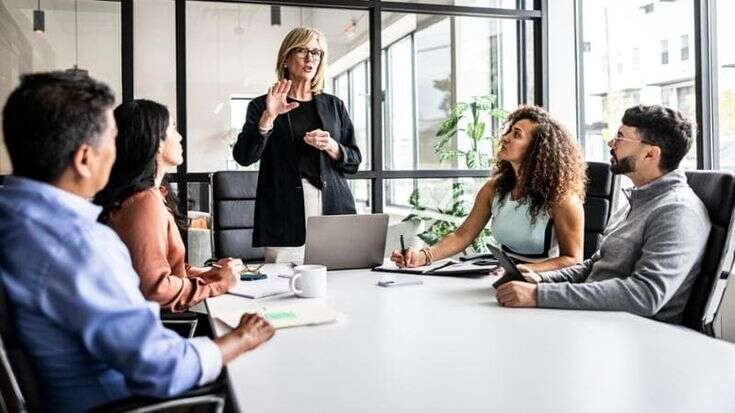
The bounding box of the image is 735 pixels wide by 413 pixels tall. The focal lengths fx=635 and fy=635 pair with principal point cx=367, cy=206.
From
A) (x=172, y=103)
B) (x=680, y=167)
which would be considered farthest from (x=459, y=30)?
(x=680, y=167)

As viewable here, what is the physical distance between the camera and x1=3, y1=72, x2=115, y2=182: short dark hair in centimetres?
98

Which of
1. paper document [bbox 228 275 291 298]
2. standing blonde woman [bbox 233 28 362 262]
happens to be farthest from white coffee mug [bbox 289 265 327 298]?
standing blonde woman [bbox 233 28 362 262]

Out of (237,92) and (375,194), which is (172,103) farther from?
(375,194)

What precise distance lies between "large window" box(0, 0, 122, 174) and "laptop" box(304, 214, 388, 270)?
7.27 ft

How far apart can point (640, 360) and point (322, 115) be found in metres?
1.86

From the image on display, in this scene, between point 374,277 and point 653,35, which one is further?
point 653,35

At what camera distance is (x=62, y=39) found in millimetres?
3799

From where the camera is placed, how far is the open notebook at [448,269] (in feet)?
6.64

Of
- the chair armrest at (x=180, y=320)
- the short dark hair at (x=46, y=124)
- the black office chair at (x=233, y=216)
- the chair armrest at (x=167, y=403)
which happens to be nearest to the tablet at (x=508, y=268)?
the chair armrest at (x=180, y=320)

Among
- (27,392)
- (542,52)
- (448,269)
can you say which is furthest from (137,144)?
(542,52)

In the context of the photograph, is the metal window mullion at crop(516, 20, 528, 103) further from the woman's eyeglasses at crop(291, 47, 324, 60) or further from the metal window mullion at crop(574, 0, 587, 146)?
the woman's eyeglasses at crop(291, 47, 324, 60)

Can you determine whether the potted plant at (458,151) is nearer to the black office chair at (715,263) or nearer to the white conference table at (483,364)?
the black office chair at (715,263)

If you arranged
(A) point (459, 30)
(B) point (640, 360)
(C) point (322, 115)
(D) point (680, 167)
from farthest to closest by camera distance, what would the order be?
(A) point (459, 30) → (C) point (322, 115) → (D) point (680, 167) → (B) point (640, 360)

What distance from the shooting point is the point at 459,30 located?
4691 mm
